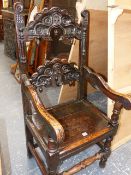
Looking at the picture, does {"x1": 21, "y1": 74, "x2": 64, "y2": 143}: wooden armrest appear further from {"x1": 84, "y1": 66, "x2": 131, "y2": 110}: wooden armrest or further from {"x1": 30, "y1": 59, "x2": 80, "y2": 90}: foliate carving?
{"x1": 84, "y1": 66, "x2": 131, "y2": 110}: wooden armrest

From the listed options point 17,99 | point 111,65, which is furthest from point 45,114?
point 17,99

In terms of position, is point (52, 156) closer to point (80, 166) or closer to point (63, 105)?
point (80, 166)

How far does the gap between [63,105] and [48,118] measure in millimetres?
564

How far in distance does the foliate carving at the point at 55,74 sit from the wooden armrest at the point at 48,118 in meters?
0.11

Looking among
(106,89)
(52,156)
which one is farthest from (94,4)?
(52,156)

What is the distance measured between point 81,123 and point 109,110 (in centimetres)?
32

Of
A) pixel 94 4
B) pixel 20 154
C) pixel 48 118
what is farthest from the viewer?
pixel 94 4

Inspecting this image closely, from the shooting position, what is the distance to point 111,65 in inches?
58.7

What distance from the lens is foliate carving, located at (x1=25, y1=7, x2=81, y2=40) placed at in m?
1.24

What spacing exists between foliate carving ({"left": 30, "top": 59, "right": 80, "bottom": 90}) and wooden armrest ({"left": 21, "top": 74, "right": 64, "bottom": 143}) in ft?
0.37

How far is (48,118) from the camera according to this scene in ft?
3.32

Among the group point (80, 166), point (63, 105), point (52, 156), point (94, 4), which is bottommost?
point (80, 166)

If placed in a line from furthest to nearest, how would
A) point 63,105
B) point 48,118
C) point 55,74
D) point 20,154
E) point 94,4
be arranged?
point 94,4 < point 20,154 < point 63,105 < point 55,74 < point 48,118

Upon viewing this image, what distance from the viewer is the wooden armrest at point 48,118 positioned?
948mm
